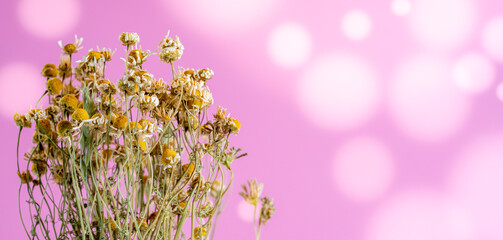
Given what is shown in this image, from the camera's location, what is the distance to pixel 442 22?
1.48m

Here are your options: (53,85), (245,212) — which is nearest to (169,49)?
(53,85)

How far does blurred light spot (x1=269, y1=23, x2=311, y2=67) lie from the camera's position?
138 centimetres

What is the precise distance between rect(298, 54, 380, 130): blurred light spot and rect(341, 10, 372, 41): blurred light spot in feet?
0.22

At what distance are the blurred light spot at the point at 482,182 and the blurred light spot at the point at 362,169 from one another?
21 cm

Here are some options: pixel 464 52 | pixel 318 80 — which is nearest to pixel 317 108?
pixel 318 80

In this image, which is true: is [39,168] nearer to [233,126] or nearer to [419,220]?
[233,126]

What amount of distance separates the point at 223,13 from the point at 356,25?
1.30 ft

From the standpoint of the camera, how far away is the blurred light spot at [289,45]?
1.38 metres

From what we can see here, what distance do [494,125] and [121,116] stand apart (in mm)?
1293

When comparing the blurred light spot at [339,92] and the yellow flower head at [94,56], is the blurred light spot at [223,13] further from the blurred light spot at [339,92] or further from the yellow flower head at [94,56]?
the yellow flower head at [94,56]

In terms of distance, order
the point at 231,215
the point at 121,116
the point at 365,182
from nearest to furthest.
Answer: the point at 121,116 → the point at 231,215 → the point at 365,182

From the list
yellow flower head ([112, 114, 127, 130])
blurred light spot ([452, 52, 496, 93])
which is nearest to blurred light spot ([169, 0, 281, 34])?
blurred light spot ([452, 52, 496, 93])

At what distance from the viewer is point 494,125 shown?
4.84 ft

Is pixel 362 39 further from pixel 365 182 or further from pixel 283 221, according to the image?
pixel 283 221
